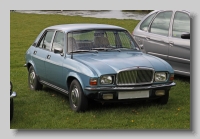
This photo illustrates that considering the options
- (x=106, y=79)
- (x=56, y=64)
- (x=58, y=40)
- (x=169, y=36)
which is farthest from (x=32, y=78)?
(x=169, y=36)

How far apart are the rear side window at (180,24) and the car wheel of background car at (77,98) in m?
3.33

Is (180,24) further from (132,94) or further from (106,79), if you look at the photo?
(106,79)

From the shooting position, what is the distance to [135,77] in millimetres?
8195

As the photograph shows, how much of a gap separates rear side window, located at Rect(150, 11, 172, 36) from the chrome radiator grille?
120 inches

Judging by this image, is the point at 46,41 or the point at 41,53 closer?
the point at 41,53

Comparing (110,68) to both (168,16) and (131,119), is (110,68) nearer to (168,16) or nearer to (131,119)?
(131,119)

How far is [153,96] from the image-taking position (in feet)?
27.3

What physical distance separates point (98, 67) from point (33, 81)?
8.75 ft

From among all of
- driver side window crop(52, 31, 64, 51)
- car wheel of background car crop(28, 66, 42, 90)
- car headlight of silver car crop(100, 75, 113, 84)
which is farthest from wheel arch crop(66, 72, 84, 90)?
car wheel of background car crop(28, 66, 42, 90)

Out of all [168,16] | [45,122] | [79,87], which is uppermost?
[168,16]

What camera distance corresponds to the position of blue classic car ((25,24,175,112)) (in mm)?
8062

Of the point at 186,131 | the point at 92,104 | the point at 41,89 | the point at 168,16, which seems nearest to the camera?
the point at 186,131

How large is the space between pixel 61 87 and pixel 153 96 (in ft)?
5.76

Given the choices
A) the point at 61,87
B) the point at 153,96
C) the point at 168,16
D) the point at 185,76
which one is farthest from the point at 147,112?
the point at 168,16
